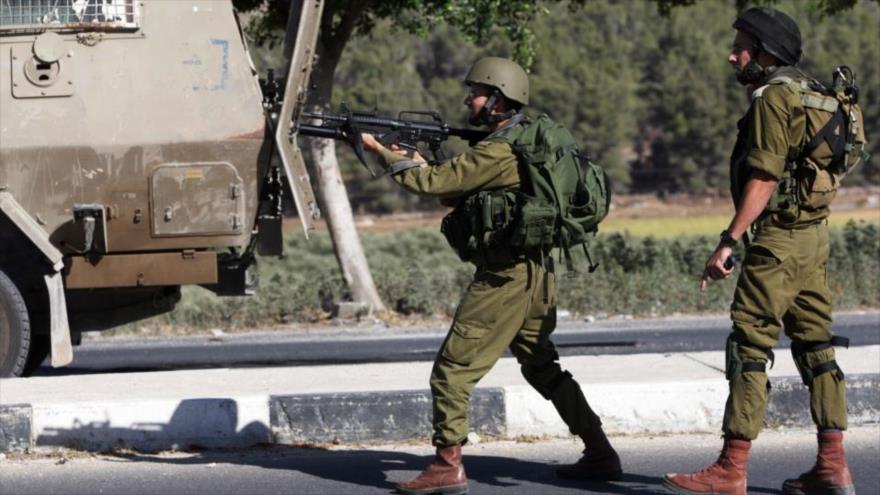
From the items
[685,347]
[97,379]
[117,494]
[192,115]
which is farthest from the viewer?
[685,347]

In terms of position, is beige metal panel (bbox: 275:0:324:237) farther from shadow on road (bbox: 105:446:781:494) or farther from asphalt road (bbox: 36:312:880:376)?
asphalt road (bbox: 36:312:880:376)

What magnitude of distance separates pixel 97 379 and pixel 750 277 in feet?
12.0

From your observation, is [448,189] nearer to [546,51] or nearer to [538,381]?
[538,381]

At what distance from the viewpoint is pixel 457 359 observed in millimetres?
5523

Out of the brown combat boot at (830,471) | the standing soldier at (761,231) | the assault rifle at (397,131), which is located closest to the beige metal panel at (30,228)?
the assault rifle at (397,131)

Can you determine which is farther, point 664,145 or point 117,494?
point 664,145

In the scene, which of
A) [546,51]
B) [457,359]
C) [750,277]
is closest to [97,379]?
[457,359]

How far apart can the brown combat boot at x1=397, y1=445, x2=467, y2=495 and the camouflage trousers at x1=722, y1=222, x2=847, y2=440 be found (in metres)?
1.00

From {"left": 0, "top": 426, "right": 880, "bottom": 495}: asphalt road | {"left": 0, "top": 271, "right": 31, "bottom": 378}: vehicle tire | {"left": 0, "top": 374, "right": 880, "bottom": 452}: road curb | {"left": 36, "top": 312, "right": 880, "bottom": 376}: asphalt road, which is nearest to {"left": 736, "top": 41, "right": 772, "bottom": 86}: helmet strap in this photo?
{"left": 0, "top": 426, "right": 880, "bottom": 495}: asphalt road

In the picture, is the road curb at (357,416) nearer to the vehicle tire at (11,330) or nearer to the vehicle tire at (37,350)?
the vehicle tire at (11,330)

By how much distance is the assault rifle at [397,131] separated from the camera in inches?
231

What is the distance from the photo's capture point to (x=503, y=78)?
5547mm

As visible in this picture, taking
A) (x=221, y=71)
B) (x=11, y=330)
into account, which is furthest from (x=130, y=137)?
(x=11, y=330)

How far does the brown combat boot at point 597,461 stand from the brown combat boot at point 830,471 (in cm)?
75
